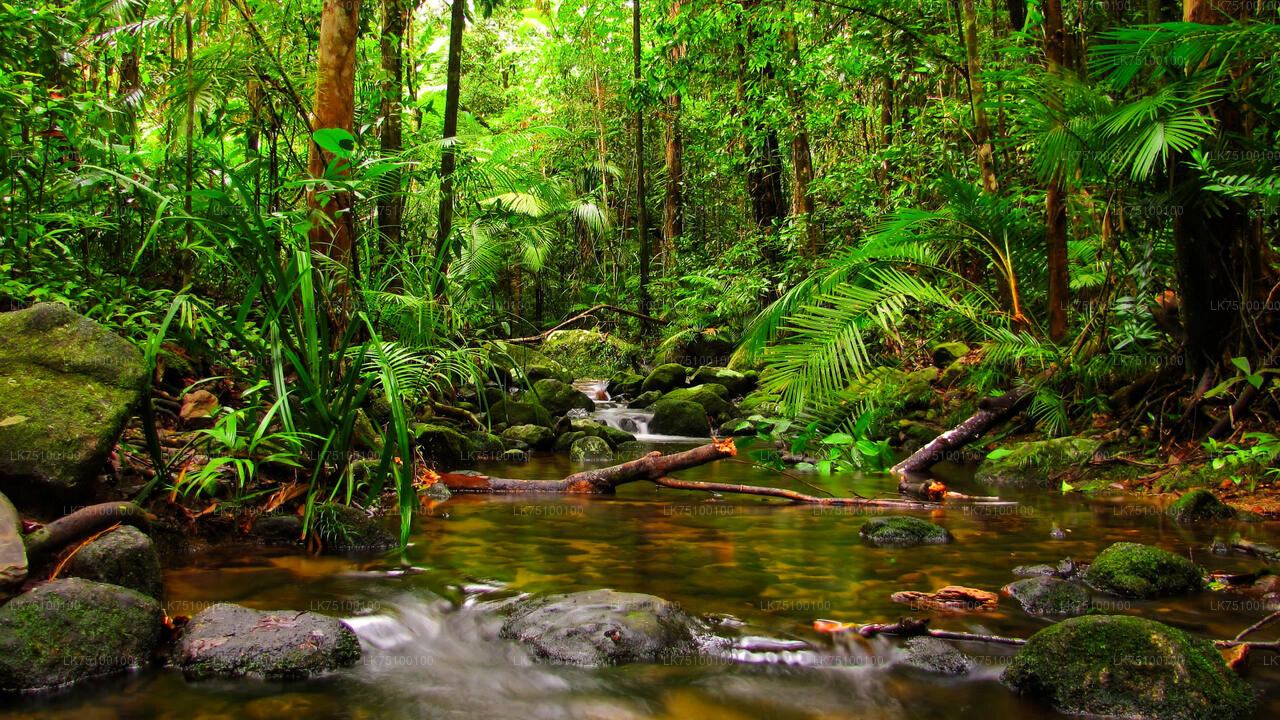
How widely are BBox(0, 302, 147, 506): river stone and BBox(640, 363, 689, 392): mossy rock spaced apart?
31.2 feet

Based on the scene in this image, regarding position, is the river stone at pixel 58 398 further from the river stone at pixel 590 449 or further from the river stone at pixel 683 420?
the river stone at pixel 683 420

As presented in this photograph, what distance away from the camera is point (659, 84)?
1030cm

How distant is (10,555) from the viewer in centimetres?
229

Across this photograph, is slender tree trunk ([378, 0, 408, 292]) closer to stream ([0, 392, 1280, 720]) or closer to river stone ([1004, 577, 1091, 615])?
stream ([0, 392, 1280, 720])

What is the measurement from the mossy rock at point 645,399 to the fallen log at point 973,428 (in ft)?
20.5

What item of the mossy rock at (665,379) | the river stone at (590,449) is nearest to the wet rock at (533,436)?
the river stone at (590,449)

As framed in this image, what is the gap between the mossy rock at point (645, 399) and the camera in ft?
39.2

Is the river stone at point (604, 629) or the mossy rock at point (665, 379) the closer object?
the river stone at point (604, 629)

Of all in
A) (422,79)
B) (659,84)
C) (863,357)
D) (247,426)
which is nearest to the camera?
(863,357)

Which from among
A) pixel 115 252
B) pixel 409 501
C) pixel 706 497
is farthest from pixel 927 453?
pixel 115 252

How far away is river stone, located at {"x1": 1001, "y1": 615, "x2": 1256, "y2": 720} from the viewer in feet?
6.65

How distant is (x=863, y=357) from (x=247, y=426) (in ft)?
9.95

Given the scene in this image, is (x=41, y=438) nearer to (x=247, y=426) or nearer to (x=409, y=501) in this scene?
(x=247, y=426)

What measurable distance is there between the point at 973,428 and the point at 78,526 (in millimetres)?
5517
